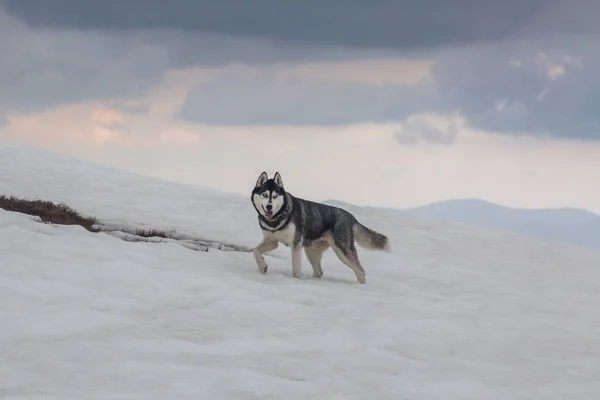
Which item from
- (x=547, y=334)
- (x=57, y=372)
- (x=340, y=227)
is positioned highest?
(x=340, y=227)

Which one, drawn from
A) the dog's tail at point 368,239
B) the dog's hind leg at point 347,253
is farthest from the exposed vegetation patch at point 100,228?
the dog's tail at point 368,239

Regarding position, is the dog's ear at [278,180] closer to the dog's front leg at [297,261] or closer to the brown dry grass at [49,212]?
the dog's front leg at [297,261]

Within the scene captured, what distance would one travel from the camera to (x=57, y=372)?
10.2 m

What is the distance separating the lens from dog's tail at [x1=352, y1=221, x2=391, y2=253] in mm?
17891

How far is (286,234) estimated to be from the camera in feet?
52.9

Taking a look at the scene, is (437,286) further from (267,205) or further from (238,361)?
(238,361)

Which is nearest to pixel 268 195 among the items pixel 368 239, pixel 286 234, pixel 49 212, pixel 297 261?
pixel 286 234

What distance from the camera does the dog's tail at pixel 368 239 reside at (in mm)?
17891

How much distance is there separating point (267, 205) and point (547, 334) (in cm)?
615

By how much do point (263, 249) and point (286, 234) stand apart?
3.58 feet

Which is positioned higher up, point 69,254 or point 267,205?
point 267,205

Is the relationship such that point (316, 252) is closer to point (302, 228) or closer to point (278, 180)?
point (302, 228)

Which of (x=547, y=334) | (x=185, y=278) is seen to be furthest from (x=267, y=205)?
(x=547, y=334)

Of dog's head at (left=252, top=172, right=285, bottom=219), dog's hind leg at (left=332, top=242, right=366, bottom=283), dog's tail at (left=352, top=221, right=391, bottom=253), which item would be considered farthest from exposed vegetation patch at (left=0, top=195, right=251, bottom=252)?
dog's head at (left=252, top=172, right=285, bottom=219)
